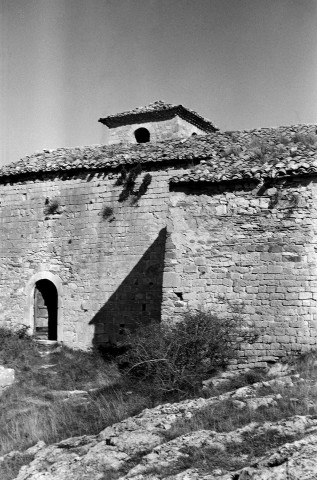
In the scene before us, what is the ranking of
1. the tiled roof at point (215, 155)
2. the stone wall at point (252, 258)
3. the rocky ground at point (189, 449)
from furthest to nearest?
1. the tiled roof at point (215, 155)
2. the stone wall at point (252, 258)
3. the rocky ground at point (189, 449)

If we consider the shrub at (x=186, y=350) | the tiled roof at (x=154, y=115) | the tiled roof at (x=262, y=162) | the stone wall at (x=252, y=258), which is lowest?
the shrub at (x=186, y=350)

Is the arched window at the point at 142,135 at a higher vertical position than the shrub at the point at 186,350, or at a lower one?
higher

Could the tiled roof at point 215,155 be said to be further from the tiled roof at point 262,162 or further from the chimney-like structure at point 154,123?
the chimney-like structure at point 154,123

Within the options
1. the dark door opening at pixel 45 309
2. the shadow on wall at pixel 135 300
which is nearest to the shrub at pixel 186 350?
the shadow on wall at pixel 135 300

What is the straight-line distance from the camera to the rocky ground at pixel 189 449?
603cm

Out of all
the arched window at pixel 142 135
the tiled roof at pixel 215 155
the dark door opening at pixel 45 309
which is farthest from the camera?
the arched window at pixel 142 135

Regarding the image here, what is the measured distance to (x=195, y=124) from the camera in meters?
24.3

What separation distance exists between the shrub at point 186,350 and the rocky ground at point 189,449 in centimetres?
133

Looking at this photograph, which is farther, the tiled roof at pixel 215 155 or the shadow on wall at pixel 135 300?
the shadow on wall at pixel 135 300

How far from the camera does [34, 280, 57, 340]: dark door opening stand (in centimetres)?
1689

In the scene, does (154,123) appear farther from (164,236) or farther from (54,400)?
(54,400)

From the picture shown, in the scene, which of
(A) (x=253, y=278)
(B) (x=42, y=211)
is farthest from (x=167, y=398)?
(B) (x=42, y=211)

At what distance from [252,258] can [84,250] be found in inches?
245

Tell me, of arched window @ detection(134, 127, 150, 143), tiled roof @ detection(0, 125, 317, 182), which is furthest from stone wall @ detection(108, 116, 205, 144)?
tiled roof @ detection(0, 125, 317, 182)
